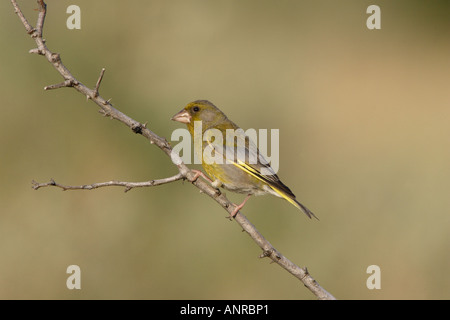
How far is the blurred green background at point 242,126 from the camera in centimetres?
822

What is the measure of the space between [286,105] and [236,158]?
14.8ft

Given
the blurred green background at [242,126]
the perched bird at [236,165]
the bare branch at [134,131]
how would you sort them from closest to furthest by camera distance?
the bare branch at [134,131] → the perched bird at [236,165] → the blurred green background at [242,126]

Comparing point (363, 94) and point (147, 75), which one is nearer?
point (147, 75)

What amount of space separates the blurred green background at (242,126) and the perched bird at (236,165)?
2.46 meters

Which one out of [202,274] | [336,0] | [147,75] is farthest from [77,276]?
[336,0]

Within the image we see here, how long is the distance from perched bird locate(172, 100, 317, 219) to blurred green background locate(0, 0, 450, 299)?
8.08 feet

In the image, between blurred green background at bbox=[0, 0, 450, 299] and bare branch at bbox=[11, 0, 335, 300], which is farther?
blurred green background at bbox=[0, 0, 450, 299]

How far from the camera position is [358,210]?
909cm

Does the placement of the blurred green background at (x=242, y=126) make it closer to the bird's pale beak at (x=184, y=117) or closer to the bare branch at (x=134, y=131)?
the bird's pale beak at (x=184, y=117)

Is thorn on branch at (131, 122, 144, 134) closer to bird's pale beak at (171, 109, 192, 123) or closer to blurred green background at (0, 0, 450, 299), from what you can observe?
bird's pale beak at (171, 109, 192, 123)

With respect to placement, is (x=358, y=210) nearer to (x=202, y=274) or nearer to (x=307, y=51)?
(x=202, y=274)

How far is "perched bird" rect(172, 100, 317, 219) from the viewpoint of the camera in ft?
18.2

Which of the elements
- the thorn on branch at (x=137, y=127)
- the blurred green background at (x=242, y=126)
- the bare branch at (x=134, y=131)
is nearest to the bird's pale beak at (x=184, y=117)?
the bare branch at (x=134, y=131)

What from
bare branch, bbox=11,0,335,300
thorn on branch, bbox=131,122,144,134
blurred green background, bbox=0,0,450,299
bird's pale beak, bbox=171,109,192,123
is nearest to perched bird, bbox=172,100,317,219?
bird's pale beak, bbox=171,109,192,123
